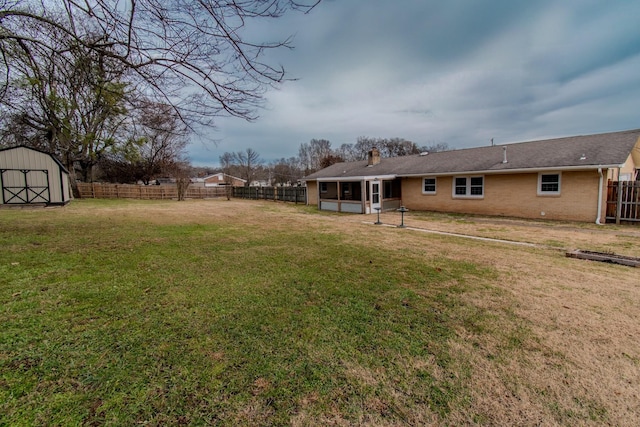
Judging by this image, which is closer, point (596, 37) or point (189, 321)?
point (189, 321)

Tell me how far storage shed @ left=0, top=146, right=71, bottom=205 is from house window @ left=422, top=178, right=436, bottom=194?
2195cm

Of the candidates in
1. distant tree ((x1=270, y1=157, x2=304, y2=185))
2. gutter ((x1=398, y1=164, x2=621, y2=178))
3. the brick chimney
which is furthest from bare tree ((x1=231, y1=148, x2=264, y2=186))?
gutter ((x1=398, y1=164, x2=621, y2=178))

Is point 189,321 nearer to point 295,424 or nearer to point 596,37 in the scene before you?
point 295,424

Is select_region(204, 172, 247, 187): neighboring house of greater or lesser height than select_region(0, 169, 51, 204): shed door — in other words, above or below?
above

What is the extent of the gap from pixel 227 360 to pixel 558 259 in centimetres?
681

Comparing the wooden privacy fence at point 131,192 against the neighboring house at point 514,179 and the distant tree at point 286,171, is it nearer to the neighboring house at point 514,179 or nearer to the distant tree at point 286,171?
the neighboring house at point 514,179

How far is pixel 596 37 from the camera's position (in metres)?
10.0

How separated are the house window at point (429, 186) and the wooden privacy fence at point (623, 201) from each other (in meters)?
7.23

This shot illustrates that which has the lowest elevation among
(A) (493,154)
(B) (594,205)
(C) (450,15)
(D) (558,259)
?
(D) (558,259)

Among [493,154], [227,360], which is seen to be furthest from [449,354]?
[493,154]

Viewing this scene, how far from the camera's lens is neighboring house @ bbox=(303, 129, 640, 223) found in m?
11.3

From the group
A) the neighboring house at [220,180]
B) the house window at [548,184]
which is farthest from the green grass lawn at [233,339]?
the neighboring house at [220,180]

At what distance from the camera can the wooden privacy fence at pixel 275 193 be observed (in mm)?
24844

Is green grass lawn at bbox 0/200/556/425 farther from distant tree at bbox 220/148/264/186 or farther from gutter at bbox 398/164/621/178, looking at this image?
distant tree at bbox 220/148/264/186
